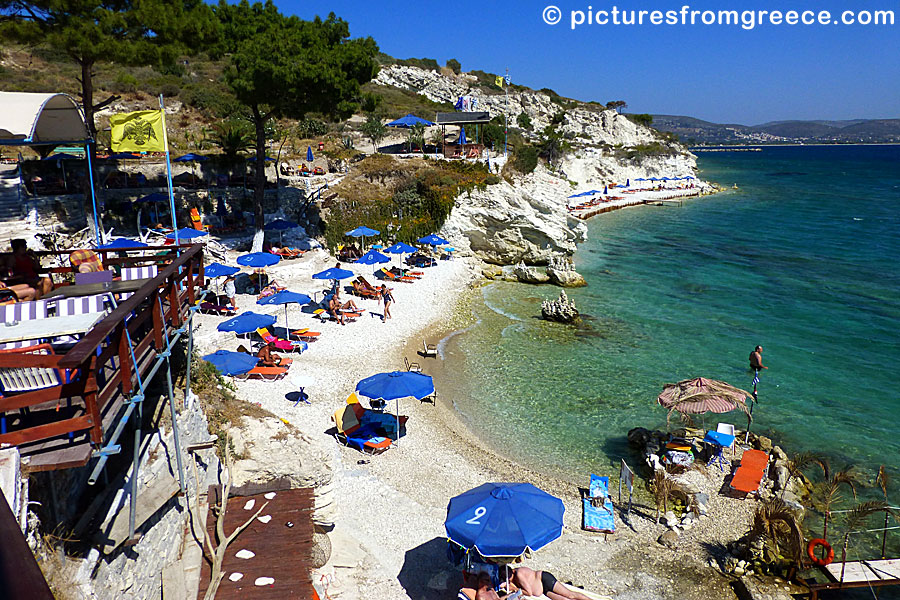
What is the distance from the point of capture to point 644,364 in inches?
775

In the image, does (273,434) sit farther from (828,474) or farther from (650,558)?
(828,474)

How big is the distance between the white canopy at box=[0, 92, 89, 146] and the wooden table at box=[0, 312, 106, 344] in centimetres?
871

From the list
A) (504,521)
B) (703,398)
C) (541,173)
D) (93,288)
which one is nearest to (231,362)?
(93,288)

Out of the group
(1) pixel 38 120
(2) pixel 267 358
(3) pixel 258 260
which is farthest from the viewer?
(3) pixel 258 260

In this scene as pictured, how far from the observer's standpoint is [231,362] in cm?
1512

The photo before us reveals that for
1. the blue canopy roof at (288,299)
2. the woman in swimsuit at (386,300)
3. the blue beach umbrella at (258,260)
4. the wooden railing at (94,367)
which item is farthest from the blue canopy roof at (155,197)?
the wooden railing at (94,367)

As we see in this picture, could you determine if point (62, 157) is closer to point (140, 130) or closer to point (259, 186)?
point (259, 186)

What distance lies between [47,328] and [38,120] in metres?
11.1

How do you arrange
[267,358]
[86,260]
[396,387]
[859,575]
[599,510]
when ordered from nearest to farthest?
[859,575], [86,260], [599,510], [396,387], [267,358]

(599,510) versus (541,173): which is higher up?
(541,173)

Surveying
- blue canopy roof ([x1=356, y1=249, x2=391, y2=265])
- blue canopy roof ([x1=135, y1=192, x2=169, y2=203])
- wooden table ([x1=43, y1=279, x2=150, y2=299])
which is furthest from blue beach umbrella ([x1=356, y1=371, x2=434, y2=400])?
blue canopy roof ([x1=135, y1=192, x2=169, y2=203])

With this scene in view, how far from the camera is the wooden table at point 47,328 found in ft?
20.7

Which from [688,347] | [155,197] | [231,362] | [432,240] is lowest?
[688,347]

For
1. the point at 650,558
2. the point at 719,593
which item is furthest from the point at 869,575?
the point at 650,558
